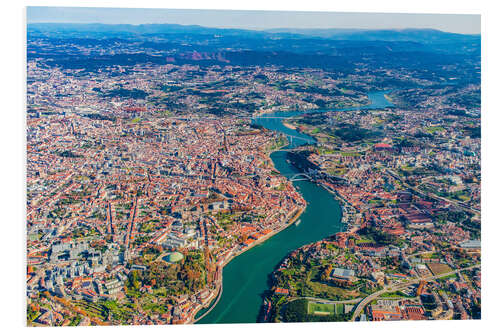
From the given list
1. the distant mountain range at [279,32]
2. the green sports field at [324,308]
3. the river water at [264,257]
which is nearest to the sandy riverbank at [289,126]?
the river water at [264,257]

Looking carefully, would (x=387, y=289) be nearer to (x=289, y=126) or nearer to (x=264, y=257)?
(x=264, y=257)

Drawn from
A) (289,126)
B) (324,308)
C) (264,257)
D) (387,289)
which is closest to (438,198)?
(387,289)

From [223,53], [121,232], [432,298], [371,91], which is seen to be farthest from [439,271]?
[223,53]

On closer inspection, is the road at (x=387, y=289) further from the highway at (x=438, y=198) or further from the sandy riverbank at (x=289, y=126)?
the sandy riverbank at (x=289, y=126)

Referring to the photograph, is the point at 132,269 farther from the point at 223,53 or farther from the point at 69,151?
the point at 223,53

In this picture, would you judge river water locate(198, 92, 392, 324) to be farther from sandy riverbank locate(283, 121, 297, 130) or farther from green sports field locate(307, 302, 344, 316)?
sandy riverbank locate(283, 121, 297, 130)

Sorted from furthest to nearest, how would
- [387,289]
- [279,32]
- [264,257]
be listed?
[279,32] → [264,257] → [387,289]

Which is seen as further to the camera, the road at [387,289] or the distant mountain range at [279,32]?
the distant mountain range at [279,32]

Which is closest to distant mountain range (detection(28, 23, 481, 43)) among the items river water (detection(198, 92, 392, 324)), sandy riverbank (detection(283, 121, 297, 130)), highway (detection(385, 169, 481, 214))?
sandy riverbank (detection(283, 121, 297, 130))

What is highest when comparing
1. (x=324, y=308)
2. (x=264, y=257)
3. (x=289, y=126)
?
(x=289, y=126)
